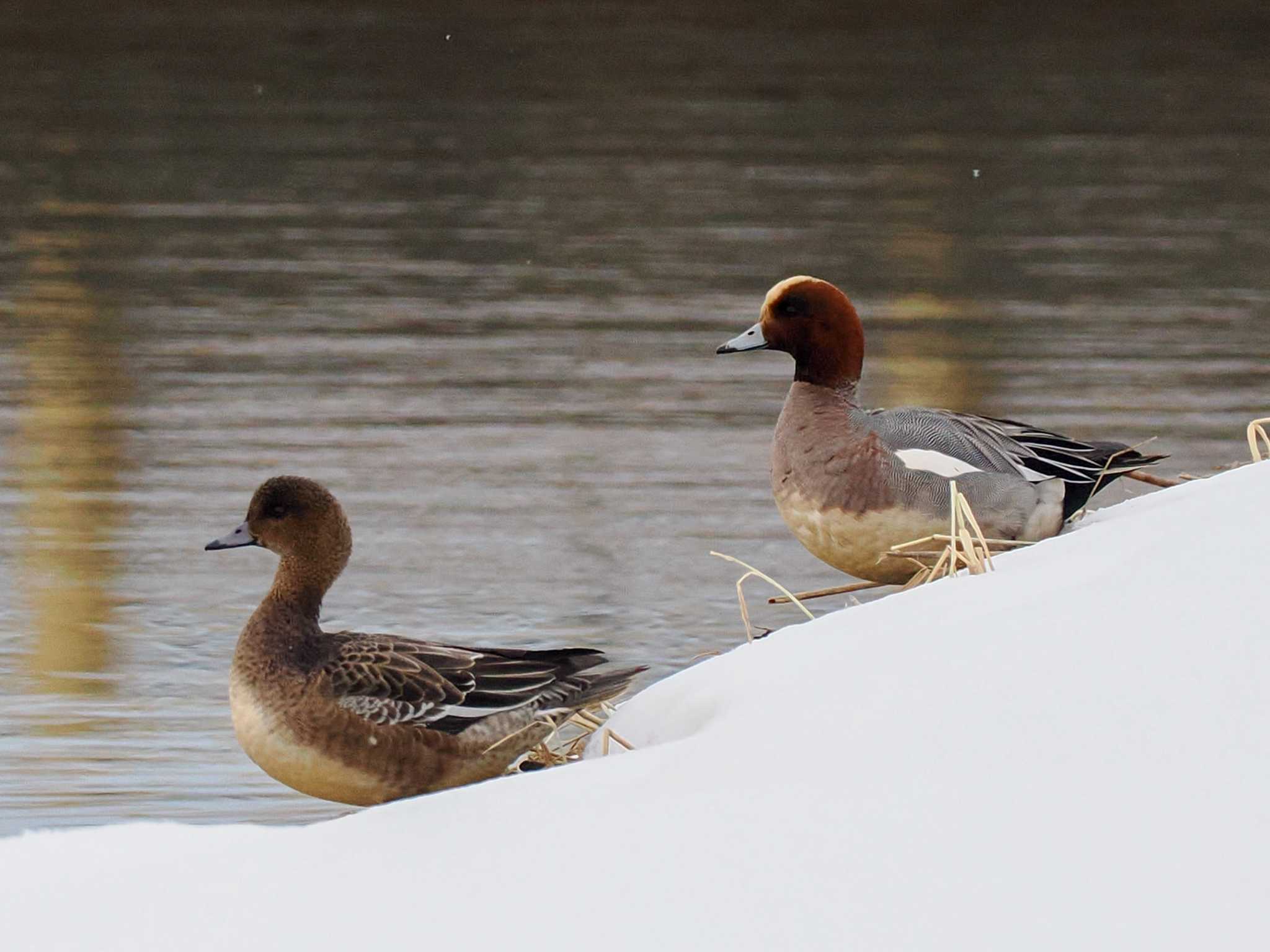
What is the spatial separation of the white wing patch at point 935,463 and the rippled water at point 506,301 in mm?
918

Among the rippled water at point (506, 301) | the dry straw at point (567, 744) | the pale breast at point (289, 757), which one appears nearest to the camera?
the pale breast at point (289, 757)

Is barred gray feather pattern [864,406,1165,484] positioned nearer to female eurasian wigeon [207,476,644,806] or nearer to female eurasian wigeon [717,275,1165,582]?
female eurasian wigeon [717,275,1165,582]

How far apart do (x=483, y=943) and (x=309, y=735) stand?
1.97 metres

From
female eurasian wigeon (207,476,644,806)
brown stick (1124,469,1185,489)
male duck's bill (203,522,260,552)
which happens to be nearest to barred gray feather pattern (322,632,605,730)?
female eurasian wigeon (207,476,644,806)

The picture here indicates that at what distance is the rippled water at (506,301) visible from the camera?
267 inches

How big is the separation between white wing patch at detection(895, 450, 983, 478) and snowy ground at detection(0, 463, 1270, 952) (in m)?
2.04

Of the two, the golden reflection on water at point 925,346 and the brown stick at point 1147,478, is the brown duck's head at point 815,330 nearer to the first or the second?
the brown stick at point 1147,478

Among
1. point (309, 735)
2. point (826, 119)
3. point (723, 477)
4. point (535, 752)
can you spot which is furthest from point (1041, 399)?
point (826, 119)

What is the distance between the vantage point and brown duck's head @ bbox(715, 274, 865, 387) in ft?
19.8

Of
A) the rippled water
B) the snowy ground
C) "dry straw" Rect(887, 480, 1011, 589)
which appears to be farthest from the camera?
the rippled water

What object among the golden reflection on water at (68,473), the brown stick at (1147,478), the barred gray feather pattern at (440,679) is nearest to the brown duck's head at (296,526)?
the barred gray feather pattern at (440,679)

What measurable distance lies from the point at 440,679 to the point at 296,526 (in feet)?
1.86

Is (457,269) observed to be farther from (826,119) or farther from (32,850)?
(32,850)

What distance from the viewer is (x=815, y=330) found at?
6.09m
